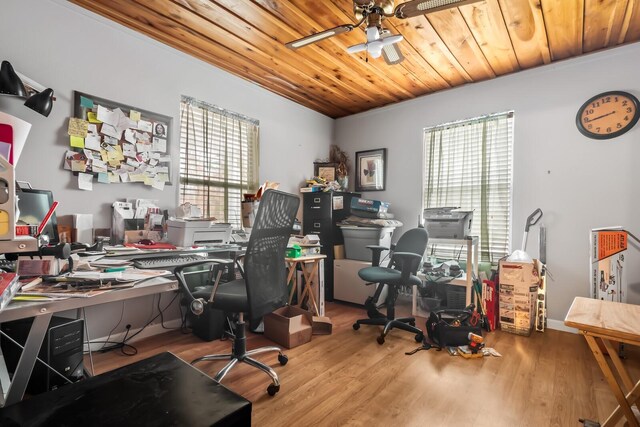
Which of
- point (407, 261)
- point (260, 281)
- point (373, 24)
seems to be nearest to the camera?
point (260, 281)

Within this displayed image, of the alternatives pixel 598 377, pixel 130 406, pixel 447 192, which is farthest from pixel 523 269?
pixel 130 406

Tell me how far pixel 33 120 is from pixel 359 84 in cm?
286

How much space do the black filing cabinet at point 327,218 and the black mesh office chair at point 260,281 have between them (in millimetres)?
1735

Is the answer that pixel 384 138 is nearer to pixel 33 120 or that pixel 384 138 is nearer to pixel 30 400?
pixel 33 120

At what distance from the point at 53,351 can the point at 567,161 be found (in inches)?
161

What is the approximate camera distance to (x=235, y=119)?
3361mm

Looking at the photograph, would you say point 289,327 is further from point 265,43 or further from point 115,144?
point 265,43

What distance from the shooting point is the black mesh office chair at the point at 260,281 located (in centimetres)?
178

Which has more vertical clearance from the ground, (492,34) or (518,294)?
(492,34)

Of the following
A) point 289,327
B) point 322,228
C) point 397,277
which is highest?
point 322,228

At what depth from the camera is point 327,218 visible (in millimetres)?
Result: 3838

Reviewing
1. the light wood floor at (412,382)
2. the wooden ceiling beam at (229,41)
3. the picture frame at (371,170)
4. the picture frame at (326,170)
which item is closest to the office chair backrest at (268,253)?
the light wood floor at (412,382)

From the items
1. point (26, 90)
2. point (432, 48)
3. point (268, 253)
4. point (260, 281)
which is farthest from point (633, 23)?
point (26, 90)

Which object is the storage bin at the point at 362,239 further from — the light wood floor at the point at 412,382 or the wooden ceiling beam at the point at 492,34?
the wooden ceiling beam at the point at 492,34
